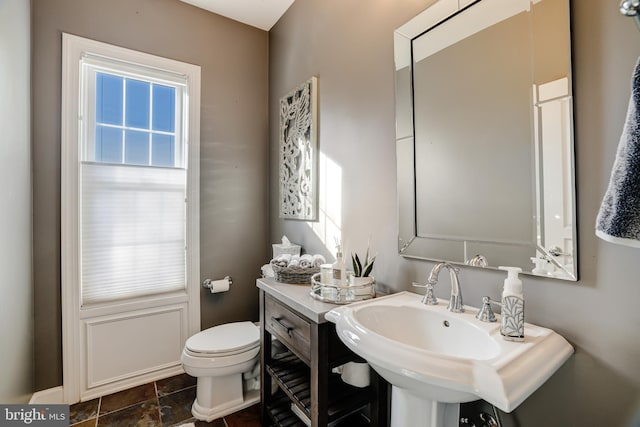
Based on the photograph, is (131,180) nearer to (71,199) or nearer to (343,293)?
(71,199)

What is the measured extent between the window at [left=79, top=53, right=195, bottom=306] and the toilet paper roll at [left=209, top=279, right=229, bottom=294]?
0.20m

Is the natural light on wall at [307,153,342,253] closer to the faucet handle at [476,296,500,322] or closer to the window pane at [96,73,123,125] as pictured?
the faucet handle at [476,296,500,322]

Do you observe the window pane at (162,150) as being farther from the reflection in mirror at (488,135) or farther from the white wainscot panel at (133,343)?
the reflection in mirror at (488,135)

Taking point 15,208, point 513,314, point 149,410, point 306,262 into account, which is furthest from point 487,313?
point 15,208

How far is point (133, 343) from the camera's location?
201 centimetres

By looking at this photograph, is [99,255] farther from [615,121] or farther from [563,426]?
[615,121]

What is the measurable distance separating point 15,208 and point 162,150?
89 centimetres

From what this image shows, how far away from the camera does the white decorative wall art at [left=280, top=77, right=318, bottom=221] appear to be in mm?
1876

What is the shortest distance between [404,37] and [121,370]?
99.1 inches

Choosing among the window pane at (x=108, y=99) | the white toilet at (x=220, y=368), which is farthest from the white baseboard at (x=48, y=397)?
the window pane at (x=108, y=99)

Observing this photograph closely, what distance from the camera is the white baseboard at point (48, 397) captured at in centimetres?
170

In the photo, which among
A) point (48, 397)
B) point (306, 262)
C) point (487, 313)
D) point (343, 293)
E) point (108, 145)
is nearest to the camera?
point (487, 313)

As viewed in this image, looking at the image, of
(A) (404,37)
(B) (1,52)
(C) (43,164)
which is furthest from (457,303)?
(C) (43,164)

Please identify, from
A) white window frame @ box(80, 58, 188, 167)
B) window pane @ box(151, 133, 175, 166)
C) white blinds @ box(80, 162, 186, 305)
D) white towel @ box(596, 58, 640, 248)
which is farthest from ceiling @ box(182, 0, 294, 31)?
white towel @ box(596, 58, 640, 248)
